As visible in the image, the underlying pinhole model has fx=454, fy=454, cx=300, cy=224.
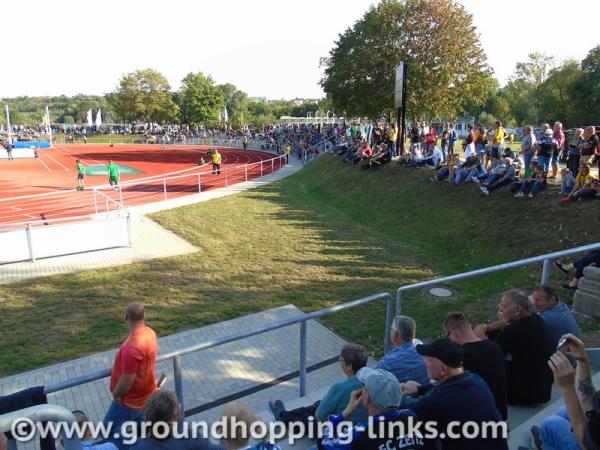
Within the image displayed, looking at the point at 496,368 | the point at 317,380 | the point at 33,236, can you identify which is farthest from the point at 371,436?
the point at 33,236

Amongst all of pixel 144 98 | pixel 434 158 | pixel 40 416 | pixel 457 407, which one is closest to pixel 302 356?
pixel 457 407

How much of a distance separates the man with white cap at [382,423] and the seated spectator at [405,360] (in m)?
1.15

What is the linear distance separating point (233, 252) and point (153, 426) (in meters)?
10.7

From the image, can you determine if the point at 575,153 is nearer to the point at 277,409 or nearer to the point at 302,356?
the point at 302,356

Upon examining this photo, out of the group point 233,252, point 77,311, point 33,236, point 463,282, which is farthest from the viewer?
point 233,252

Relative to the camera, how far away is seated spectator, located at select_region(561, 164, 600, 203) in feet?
39.4

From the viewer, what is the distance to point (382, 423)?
3.00 m

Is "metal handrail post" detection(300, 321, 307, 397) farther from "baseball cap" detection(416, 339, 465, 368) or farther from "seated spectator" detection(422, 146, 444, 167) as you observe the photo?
"seated spectator" detection(422, 146, 444, 167)

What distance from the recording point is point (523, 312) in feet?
14.0

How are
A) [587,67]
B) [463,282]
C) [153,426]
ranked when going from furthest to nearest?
[587,67], [463,282], [153,426]

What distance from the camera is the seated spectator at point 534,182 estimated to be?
13602 millimetres

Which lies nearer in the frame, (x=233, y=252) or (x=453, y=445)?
(x=453, y=445)

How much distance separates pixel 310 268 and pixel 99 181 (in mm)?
24789

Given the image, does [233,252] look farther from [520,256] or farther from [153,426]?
[153,426]
